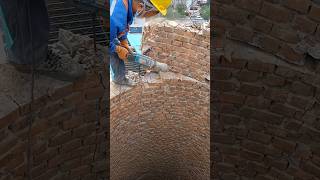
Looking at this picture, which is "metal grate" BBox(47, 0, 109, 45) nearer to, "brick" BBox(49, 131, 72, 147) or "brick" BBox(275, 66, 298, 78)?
"brick" BBox(49, 131, 72, 147)

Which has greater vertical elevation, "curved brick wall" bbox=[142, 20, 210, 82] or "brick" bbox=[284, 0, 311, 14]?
"brick" bbox=[284, 0, 311, 14]

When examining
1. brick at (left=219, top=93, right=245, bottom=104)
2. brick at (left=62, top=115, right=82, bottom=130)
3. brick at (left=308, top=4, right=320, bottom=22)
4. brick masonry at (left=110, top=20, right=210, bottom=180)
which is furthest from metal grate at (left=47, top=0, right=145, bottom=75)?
brick masonry at (left=110, top=20, right=210, bottom=180)

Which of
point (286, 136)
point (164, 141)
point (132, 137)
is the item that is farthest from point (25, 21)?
point (164, 141)

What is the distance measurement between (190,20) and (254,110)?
13.3 feet

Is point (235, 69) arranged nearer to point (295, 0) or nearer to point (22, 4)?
point (295, 0)

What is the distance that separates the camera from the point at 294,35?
2.62 meters

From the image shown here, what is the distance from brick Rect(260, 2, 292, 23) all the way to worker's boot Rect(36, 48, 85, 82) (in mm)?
1223

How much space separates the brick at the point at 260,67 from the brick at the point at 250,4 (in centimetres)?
37

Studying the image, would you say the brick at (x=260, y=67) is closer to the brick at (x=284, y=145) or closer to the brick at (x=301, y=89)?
the brick at (x=301, y=89)

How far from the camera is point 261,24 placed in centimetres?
267

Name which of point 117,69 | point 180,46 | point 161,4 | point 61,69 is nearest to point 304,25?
point 61,69

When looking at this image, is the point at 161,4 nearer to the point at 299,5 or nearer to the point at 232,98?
the point at 232,98

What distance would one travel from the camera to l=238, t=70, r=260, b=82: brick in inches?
113

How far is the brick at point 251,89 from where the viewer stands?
2.91 meters
